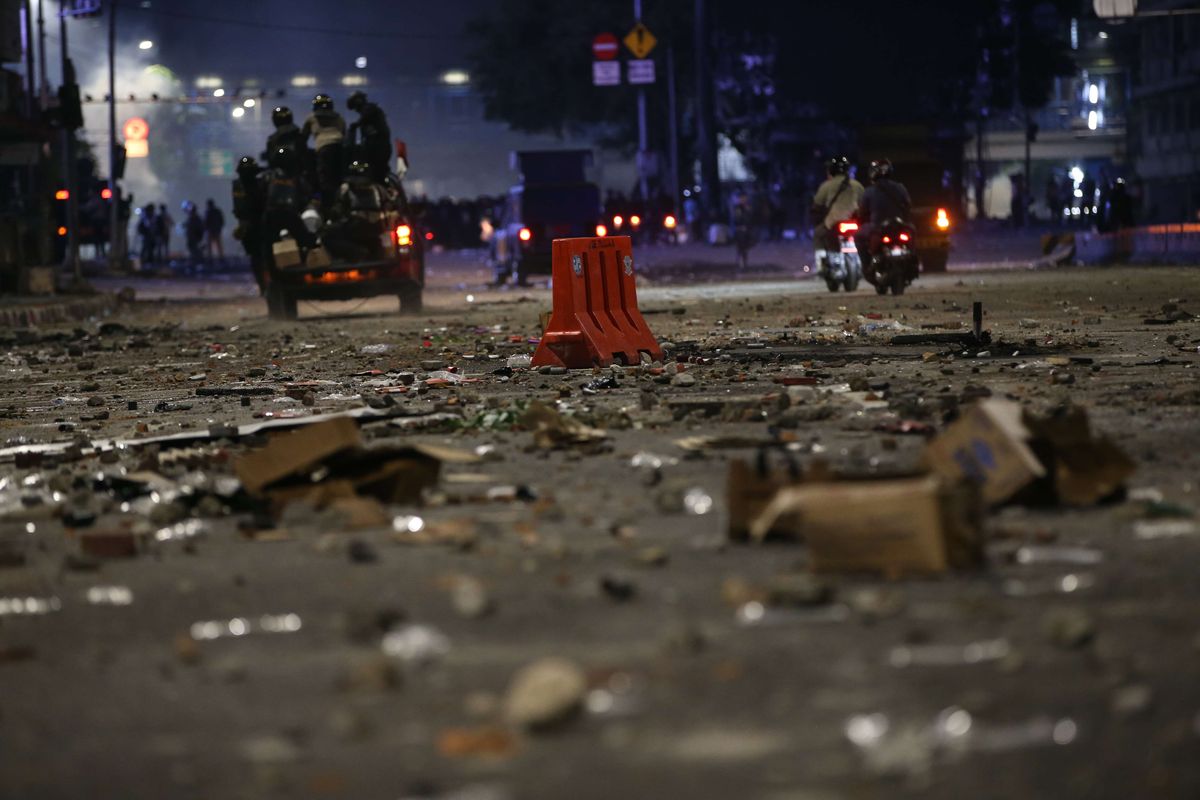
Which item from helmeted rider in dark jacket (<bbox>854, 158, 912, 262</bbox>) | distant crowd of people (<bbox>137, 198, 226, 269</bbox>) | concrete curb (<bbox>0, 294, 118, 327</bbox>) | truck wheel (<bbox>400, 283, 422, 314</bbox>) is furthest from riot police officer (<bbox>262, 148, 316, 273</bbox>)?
distant crowd of people (<bbox>137, 198, 226, 269</bbox>)

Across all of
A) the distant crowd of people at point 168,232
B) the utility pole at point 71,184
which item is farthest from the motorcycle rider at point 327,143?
the distant crowd of people at point 168,232

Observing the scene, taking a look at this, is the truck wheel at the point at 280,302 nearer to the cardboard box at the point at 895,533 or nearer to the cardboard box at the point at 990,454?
the cardboard box at the point at 990,454

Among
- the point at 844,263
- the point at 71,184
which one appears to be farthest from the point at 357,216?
the point at 71,184

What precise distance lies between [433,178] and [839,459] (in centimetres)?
12748

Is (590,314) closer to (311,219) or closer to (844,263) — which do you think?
(311,219)

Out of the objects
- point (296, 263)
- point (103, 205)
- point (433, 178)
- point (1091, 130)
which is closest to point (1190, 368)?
point (296, 263)

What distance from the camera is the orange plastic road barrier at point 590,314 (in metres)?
14.5

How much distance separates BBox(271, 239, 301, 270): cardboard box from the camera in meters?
23.5

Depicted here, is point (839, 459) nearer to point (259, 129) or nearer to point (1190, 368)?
point (1190, 368)

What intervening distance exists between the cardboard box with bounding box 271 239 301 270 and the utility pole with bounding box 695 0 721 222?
32.3 m

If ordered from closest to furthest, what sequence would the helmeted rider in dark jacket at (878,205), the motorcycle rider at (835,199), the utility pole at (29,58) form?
the helmeted rider in dark jacket at (878,205) → the motorcycle rider at (835,199) → the utility pole at (29,58)

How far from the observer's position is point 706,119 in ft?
190

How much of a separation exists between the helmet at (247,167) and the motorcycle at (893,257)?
807 centimetres

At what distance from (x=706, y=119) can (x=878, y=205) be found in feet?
108
